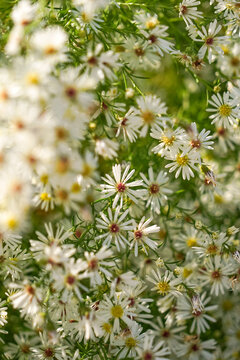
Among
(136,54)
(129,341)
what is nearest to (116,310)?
(129,341)

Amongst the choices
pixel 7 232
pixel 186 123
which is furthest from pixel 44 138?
pixel 186 123

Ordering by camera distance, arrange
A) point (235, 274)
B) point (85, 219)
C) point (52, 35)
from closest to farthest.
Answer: point (52, 35) → point (85, 219) → point (235, 274)

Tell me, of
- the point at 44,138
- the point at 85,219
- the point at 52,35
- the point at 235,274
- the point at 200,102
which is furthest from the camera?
the point at 200,102

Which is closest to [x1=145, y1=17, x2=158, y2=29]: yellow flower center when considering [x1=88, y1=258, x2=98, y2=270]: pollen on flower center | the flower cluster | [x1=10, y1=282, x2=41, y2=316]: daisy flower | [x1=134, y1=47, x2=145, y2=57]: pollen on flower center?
the flower cluster

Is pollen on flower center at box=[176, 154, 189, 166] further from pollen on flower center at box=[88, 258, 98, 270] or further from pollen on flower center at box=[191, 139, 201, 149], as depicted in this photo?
pollen on flower center at box=[88, 258, 98, 270]

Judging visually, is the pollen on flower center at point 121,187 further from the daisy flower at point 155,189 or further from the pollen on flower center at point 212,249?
the pollen on flower center at point 212,249

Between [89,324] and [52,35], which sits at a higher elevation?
[52,35]

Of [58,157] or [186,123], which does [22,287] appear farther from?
[186,123]
